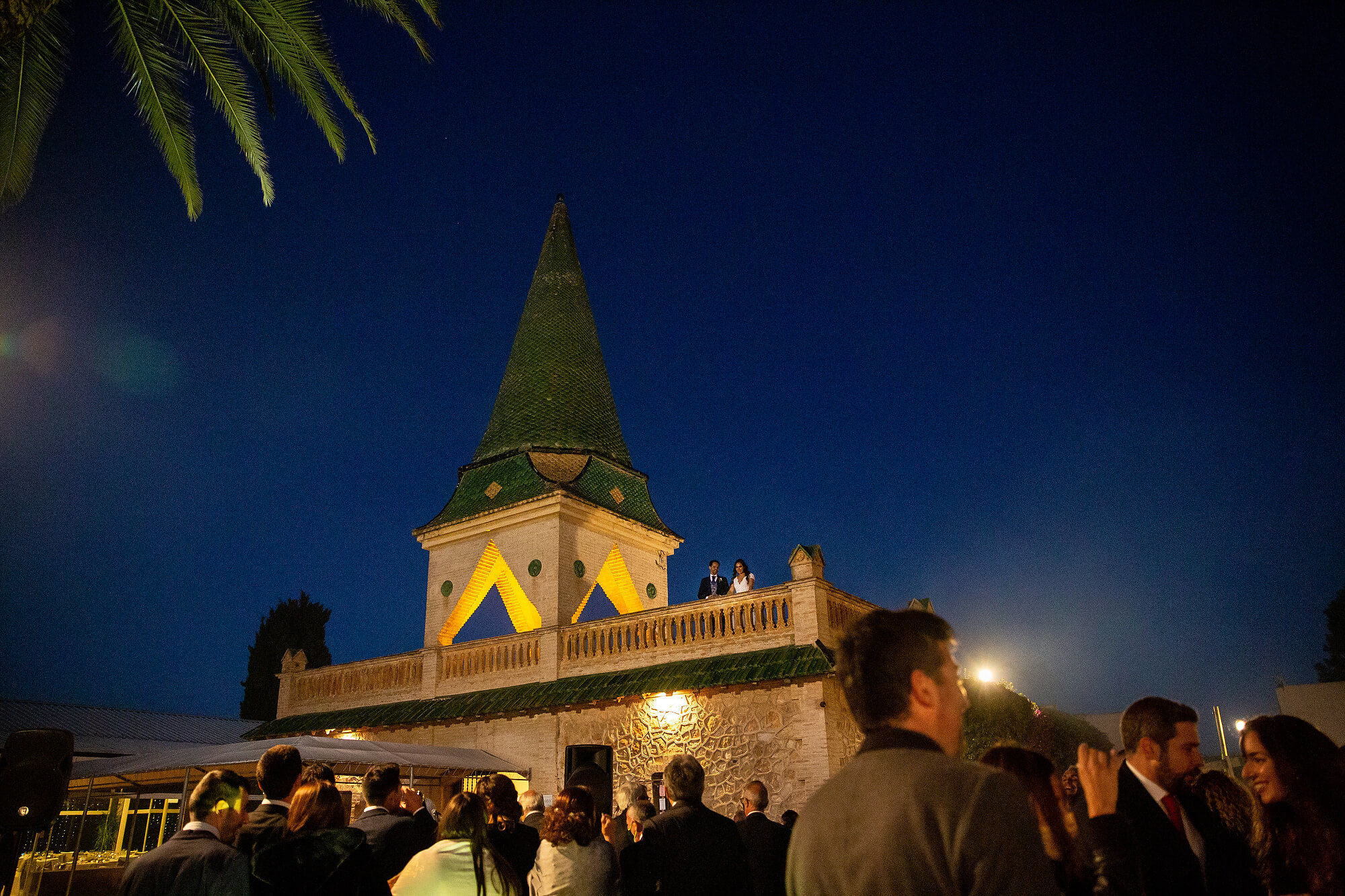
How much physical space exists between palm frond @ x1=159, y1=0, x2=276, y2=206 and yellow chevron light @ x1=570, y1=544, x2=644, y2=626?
1151 cm

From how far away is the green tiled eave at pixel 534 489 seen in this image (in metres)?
18.4

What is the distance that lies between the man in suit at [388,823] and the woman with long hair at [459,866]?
32.0 inches

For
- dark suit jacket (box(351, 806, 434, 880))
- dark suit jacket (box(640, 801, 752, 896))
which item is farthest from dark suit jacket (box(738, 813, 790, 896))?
dark suit jacket (box(351, 806, 434, 880))

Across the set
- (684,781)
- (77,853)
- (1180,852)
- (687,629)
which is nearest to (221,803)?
(684,781)

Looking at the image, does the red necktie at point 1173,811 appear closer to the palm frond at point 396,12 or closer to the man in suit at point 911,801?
the man in suit at point 911,801

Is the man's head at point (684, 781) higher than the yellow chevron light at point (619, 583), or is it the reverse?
the yellow chevron light at point (619, 583)

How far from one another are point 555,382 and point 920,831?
18938 mm

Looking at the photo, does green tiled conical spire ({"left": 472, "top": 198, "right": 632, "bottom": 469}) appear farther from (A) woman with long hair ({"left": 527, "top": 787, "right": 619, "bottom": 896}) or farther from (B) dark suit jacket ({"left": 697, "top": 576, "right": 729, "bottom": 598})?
(A) woman with long hair ({"left": 527, "top": 787, "right": 619, "bottom": 896})

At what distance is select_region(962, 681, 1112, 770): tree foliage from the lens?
1434 cm

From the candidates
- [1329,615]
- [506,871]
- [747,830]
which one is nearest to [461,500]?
[747,830]

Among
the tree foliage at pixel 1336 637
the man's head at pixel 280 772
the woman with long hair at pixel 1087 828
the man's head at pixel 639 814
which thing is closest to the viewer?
the woman with long hair at pixel 1087 828

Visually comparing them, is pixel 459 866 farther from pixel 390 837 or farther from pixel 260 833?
pixel 390 837

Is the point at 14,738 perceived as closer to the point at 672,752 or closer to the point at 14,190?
the point at 14,190

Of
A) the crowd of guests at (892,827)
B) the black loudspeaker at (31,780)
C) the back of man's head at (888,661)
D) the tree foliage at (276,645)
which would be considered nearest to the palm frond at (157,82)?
the black loudspeaker at (31,780)
